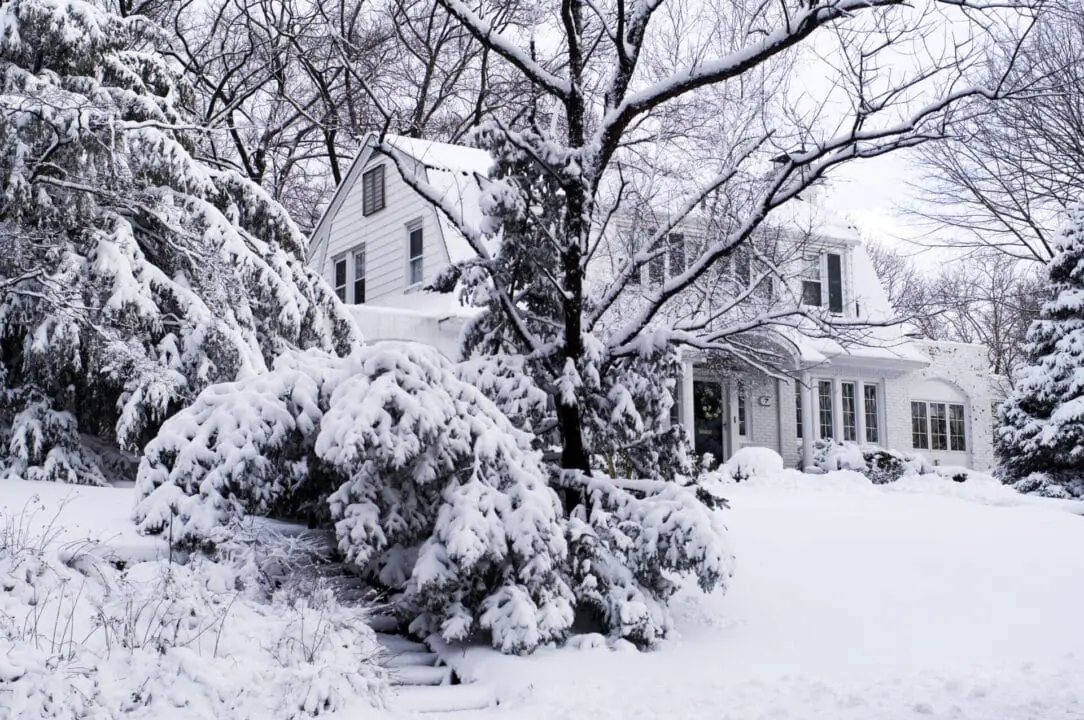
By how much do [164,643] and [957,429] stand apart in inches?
840

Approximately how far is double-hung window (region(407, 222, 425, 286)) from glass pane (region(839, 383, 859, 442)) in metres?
9.40

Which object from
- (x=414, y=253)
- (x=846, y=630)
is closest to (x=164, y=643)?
(x=846, y=630)

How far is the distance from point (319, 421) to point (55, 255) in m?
4.19

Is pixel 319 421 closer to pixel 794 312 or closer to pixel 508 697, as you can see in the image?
pixel 508 697

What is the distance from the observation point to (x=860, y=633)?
8.41m

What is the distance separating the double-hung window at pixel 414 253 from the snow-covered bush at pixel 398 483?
11534mm

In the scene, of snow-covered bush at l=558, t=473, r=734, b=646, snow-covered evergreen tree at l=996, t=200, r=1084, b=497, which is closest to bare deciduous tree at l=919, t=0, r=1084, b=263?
snow-covered evergreen tree at l=996, t=200, r=1084, b=497

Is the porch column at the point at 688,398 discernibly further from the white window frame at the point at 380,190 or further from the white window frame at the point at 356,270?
the white window frame at the point at 380,190

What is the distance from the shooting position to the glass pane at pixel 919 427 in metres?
23.0

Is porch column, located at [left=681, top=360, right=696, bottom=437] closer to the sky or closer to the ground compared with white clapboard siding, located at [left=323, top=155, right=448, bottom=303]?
closer to the ground

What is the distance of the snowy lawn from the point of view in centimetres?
642

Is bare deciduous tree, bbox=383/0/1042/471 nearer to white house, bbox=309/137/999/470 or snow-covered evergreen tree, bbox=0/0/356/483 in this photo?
snow-covered evergreen tree, bbox=0/0/356/483

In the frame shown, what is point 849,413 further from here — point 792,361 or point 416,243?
point 416,243

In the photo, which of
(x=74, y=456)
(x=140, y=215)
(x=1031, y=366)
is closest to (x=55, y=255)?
(x=140, y=215)
